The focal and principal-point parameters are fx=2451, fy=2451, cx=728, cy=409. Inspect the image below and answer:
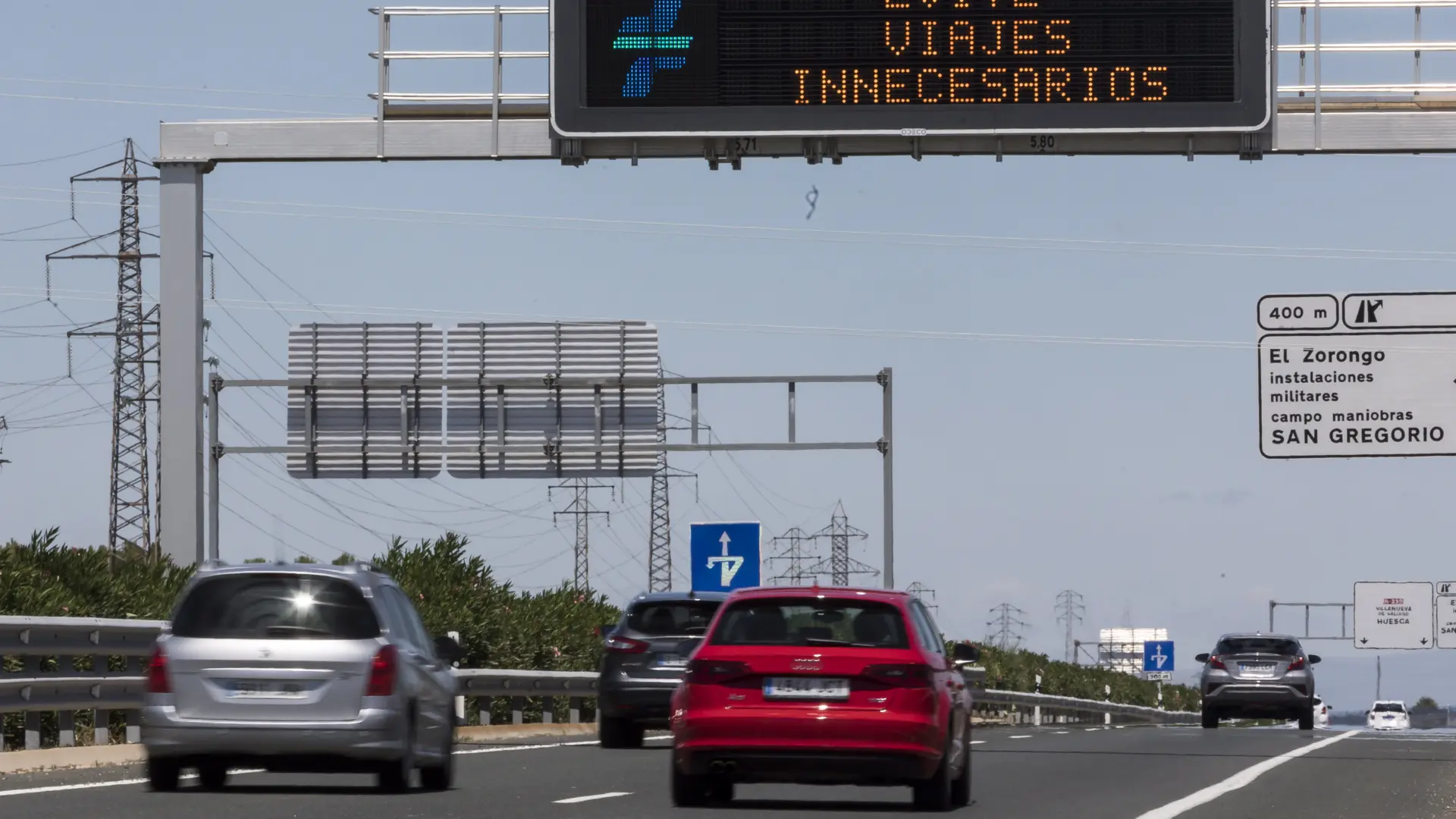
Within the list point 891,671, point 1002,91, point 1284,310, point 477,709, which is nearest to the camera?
point 891,671

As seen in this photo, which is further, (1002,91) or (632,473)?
(632,473)

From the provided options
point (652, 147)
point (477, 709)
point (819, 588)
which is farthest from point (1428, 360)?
point (477, 709)

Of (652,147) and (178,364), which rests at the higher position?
(652,147)

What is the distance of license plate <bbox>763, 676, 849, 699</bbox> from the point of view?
16.0m

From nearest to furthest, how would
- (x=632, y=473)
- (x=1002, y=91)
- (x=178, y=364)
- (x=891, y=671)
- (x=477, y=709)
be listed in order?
1. (x=891, y=671)
2. (x=1002, y=91)
3. (x=178, y=364)
4. (x=477, y=709)
5. (x=632, y=473)

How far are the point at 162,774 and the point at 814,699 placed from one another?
14.8 feet

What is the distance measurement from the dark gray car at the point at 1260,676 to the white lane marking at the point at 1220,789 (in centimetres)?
1200

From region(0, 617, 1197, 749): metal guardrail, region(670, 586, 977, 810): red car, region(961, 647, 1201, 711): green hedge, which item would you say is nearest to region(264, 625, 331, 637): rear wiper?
region(0, 617, 1197, 749): metal guardrail

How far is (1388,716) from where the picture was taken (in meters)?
83.1

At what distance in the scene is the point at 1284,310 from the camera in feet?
79.3

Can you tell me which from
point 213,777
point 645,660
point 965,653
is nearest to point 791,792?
point 965,653

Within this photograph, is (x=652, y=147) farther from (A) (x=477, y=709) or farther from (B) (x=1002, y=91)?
(A) (x=477, y=709)

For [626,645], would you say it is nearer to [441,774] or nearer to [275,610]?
[441,774]

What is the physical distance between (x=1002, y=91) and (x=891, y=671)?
26.7 feet
